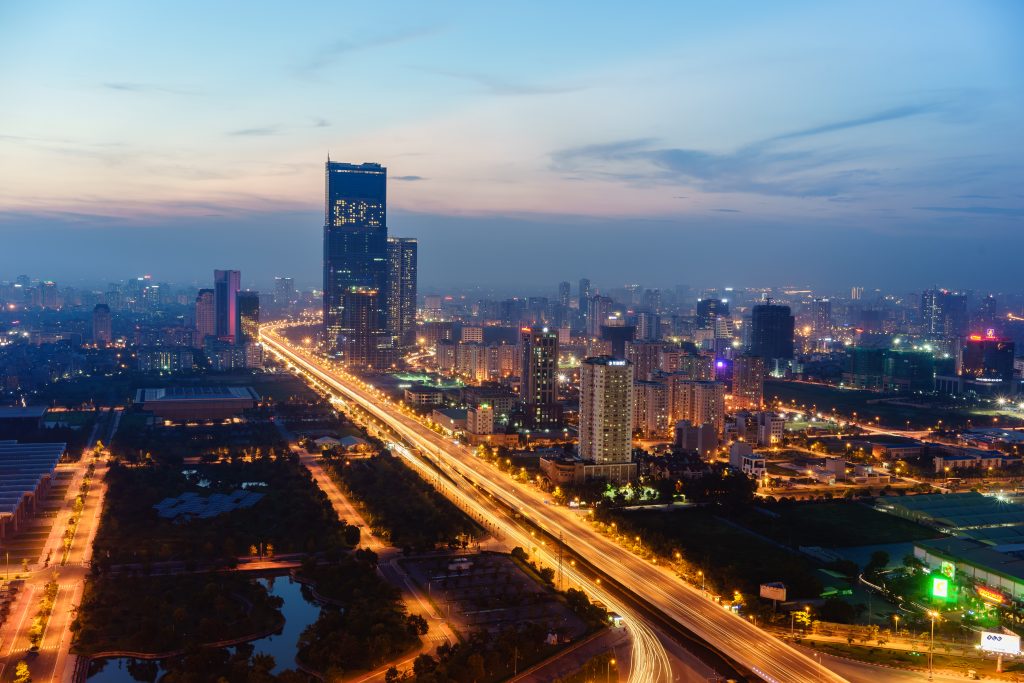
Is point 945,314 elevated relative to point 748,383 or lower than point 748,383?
elevated

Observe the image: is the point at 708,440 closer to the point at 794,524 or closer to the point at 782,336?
the point at 794,524

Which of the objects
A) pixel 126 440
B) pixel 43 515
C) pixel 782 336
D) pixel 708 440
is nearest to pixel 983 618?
pixel 708 440

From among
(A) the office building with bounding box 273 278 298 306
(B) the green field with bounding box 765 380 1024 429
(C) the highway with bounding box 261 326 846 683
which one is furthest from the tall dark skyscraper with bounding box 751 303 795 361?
(A) the office building with bounding box 273 278 298 306

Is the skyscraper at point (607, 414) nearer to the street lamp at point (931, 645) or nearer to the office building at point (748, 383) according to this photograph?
the street lamp at point (931, 645)

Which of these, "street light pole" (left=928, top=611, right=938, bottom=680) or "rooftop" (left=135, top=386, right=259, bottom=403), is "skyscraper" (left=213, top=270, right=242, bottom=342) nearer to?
"rooftop" (left=135, top=386, right=259, bottom=403)

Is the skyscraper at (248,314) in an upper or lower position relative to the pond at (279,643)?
upper

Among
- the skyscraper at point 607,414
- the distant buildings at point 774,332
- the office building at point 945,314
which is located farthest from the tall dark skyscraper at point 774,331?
the skyscraper at point 607,414

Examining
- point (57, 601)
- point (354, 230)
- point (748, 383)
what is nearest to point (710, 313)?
point (354, 230)

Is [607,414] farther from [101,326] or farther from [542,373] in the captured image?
[101,326]
